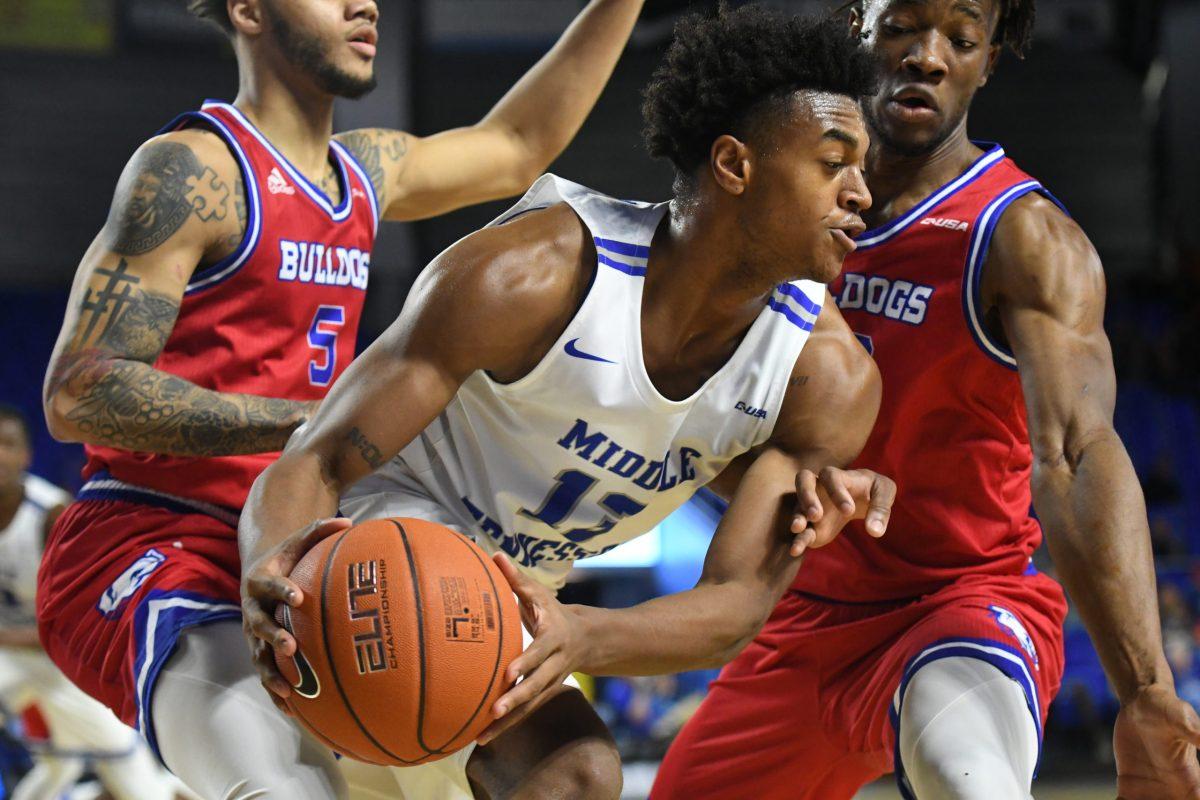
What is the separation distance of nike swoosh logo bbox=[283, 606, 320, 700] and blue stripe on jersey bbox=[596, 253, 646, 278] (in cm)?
101

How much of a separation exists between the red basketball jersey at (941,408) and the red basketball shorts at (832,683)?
89 millimetres

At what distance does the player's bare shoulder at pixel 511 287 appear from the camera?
2719 mm

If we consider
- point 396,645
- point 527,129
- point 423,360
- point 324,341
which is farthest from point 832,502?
point 527,129

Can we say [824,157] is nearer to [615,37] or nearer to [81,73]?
[615,37]

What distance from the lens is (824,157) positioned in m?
2.88

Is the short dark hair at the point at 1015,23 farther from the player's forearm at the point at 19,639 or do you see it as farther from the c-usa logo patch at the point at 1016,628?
the player's forearm at the point at 19,639

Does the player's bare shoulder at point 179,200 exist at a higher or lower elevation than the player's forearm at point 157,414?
higher

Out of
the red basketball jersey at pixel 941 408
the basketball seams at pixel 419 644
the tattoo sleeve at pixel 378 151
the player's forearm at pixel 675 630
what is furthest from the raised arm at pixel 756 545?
the tattoo sleeve at pixel 378 151

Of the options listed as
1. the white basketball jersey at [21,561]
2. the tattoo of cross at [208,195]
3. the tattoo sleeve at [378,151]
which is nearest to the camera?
the tattoo of cross at [208,195]

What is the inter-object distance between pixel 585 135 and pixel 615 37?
11.3 m

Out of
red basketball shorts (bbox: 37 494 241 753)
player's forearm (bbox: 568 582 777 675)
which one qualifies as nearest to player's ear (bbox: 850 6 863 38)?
player's forearm (bbox: 568 582 777 675)

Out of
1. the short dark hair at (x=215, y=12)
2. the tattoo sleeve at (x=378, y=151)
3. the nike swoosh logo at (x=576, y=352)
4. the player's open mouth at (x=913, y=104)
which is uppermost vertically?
the player's open mouth at (x=913, y=104)

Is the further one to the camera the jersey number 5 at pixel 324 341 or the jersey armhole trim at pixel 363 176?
the jersey armhole trim at pixel 363 176

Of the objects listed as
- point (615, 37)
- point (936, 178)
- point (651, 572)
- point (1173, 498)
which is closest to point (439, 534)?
point (936, 178)
